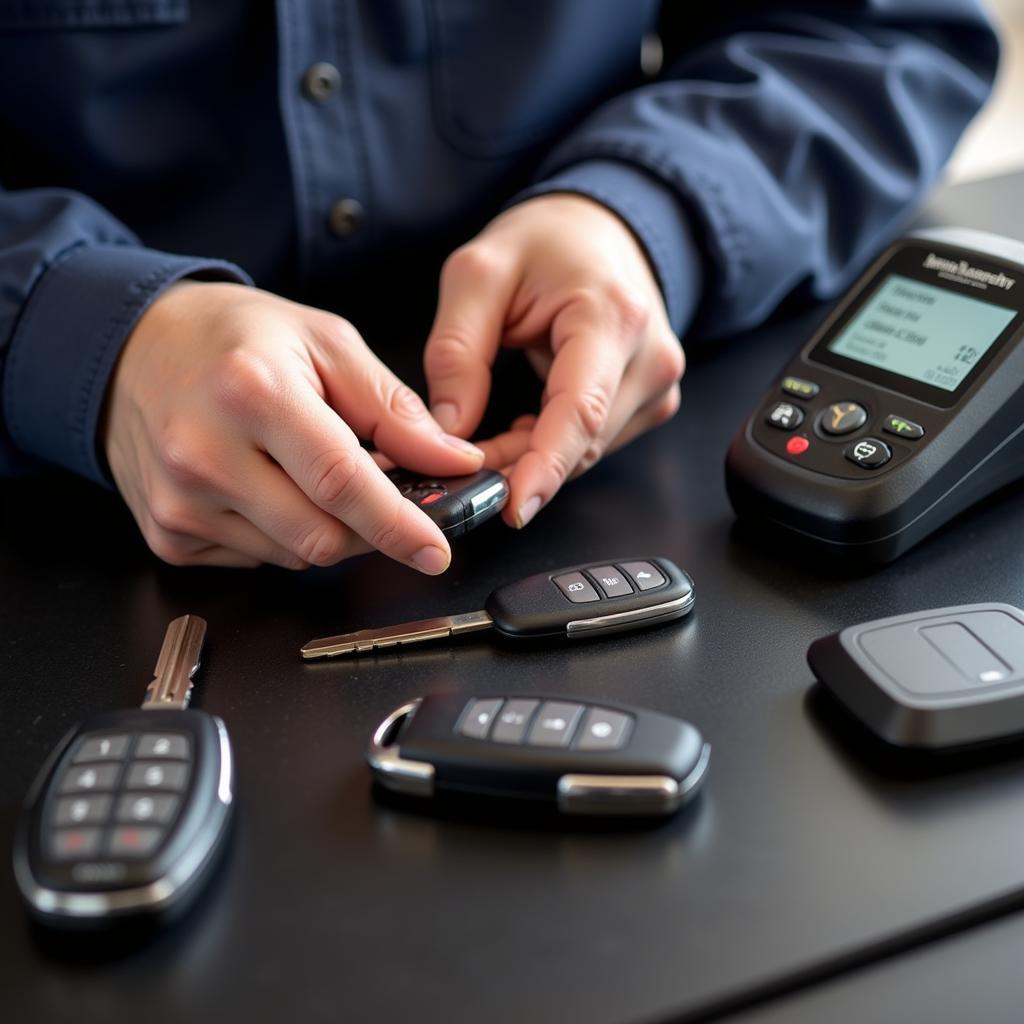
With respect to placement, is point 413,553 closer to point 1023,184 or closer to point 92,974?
point 92,974

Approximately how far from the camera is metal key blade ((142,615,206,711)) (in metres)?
0.47

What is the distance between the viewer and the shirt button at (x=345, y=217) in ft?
2.71

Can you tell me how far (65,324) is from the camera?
0.62 meters

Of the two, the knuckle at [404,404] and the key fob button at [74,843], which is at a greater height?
the knuckle at [404,404]

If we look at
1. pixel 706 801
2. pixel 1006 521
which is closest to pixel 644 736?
pixel 706 801

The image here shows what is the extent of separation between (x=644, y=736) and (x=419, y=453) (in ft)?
0.70

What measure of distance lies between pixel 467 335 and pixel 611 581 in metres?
0.19

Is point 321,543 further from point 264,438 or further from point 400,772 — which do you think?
point 400,772

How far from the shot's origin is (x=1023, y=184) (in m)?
0.95

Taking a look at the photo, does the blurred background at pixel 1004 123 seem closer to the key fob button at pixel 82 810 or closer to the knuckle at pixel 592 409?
the knuckle at pixel 592 409

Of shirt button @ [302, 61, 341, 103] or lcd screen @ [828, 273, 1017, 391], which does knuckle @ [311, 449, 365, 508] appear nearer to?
lcd screen @ [828, 273, 1017, 391]

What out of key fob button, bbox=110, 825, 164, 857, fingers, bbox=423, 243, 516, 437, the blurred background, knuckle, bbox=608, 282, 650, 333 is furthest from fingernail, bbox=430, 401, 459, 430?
the blurred background

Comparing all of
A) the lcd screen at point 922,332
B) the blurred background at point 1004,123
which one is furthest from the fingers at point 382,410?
the blurred background at point 1004,123

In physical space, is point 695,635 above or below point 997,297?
below
